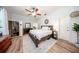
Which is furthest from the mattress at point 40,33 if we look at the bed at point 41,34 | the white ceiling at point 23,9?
the white ceiling at point 23,9

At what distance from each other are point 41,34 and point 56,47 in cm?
42

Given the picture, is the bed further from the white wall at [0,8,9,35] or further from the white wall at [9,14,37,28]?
the white wall at [0,8,9,35]

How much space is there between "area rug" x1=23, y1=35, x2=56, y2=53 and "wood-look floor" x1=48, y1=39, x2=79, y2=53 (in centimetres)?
9

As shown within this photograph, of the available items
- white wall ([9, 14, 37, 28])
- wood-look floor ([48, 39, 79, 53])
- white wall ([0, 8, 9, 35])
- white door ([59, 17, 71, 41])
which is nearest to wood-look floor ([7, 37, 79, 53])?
wood-look floor ([48, 39, 79, 53])

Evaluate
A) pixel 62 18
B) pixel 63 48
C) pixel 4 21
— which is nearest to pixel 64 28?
pixel 62 18

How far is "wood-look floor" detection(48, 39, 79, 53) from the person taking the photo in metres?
1.90

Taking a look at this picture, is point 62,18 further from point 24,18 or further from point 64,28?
point 24,18

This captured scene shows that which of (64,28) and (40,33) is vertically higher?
(64,28)

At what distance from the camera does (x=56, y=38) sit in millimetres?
2012

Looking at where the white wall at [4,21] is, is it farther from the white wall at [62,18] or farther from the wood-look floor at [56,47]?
the white wall at [62,18]

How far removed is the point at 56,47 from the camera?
1.94 meters
